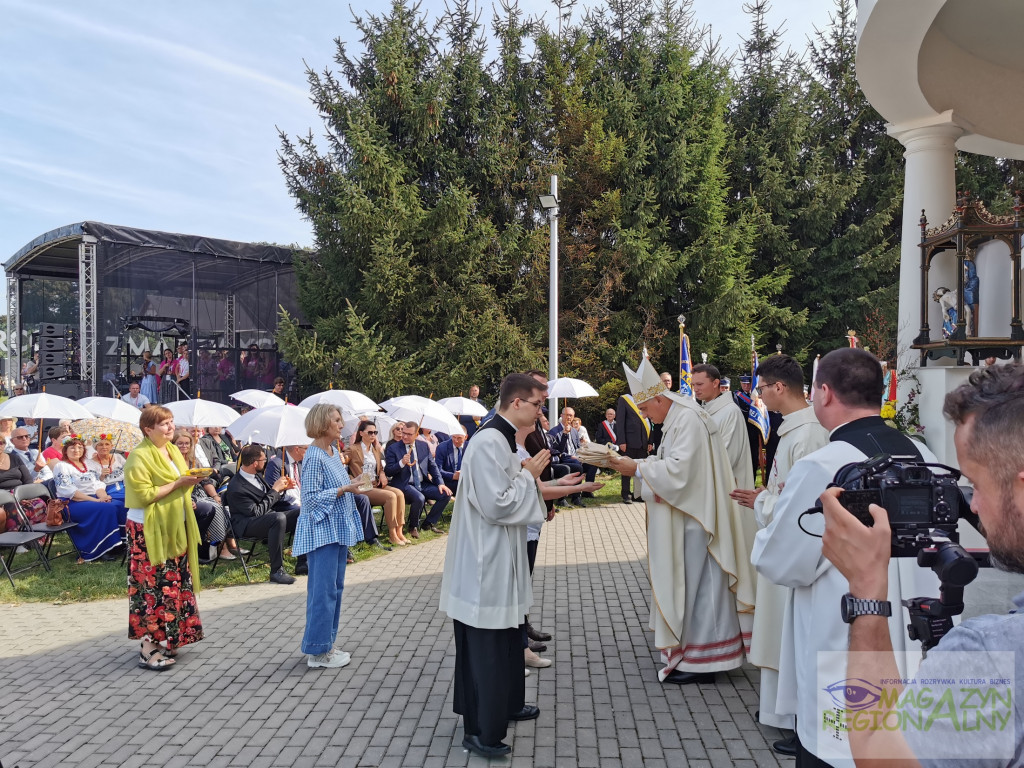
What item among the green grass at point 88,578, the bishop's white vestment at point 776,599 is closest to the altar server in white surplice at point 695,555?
the bishop's white vestment at point 776,599

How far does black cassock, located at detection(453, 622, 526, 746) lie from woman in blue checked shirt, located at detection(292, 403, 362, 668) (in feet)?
5.83

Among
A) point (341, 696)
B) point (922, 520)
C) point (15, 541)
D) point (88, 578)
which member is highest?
point (922, 520)

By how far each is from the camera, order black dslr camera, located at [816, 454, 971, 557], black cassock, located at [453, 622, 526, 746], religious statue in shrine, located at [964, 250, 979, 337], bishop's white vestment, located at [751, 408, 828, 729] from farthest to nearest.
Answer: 1. religious statue in shrine, located at [964, 250, 979, 337]
2. bishop's white vestment, located at [751, 408, 828, 729]
3. black cassock, located at [453, 622, 526, 746]
4. black dslr camera, located at [816, 454, 971, 557]

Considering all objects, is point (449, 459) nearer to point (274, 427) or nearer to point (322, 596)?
point (274, 427)

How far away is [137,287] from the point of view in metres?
20.9

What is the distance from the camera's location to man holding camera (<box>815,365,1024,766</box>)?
49.8 inches

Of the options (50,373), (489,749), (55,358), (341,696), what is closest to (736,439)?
(489,749)

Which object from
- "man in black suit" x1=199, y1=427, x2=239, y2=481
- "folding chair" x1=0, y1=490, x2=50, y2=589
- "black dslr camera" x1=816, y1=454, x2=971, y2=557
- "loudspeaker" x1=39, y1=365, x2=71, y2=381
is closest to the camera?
"black dslr camera" x1=816, y1=454, x2=971, y2=557

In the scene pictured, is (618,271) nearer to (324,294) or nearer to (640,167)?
(640,167)

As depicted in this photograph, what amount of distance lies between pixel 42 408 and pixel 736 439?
32.4 ft

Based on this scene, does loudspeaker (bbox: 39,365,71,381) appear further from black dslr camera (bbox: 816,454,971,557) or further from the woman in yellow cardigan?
black dslr camera (bbox: 816,454,971,557)

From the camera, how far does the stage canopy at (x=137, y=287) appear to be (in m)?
19.1

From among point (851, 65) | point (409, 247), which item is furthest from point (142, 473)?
point (851, 65)

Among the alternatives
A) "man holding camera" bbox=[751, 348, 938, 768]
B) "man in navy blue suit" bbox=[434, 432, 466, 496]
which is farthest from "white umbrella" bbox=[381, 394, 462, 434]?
"man holding camera" bbox=[751, 348, 938, 768]
